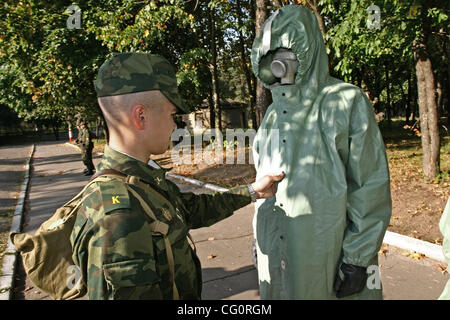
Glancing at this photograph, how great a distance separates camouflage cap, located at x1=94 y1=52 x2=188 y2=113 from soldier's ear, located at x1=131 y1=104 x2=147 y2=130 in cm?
8

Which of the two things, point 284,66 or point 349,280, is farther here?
point 284,66

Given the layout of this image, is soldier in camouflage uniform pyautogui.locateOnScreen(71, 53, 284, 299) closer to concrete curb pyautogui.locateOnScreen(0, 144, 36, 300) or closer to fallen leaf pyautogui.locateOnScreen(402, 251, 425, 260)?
concrete curb pyautogui.locateOnScreen(0, 144, 36, 300)

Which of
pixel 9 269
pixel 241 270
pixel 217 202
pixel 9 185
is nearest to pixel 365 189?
pixel 217 202

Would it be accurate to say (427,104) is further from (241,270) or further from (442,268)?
(241,270)

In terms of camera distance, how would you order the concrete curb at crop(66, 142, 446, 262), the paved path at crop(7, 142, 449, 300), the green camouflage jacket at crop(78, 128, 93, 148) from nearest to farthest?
the paved path at crop(7, 142, 449, 300), the concrete curb at crop(66, 142, 446, 262), the green camouflage jacket at crop(78, 128, 93, 148)

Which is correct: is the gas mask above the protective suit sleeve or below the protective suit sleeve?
above

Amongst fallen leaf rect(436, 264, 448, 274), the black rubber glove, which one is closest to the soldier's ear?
the black rubber glove

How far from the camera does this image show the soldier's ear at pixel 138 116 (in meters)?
1.60

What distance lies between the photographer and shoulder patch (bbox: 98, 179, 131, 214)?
4.62 ft

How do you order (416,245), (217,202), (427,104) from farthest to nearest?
1. (427,104)
2. (416,245)
3. (217,202)

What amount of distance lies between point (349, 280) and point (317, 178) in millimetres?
649

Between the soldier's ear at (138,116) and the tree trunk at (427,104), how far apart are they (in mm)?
7531

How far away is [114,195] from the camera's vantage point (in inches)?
56.9
